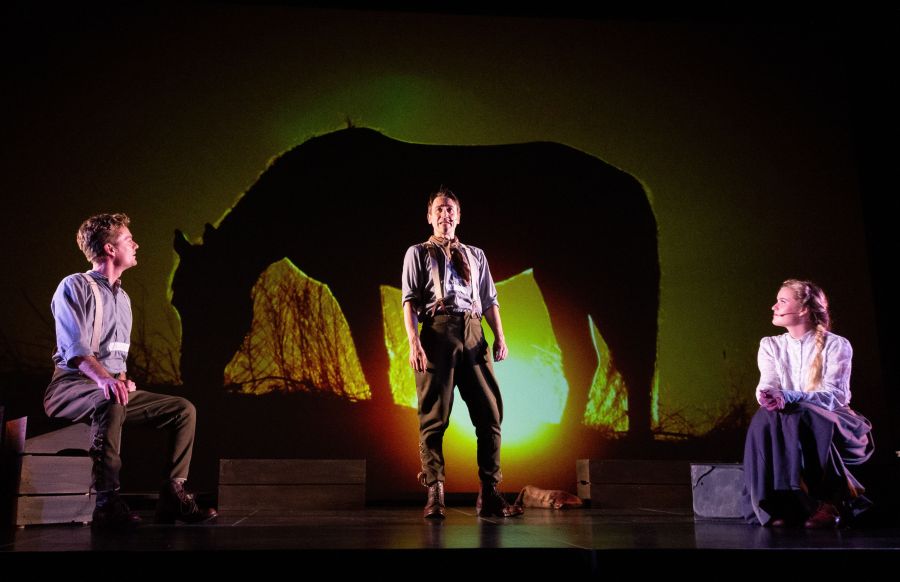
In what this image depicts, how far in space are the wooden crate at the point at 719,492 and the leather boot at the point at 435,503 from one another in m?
1.15

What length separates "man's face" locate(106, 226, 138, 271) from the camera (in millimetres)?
3266

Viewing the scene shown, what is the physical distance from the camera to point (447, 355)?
11.0 feet

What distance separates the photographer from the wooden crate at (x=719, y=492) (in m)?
3.40

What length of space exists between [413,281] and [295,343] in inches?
60.4

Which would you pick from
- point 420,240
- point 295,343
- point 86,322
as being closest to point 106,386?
point 86,322

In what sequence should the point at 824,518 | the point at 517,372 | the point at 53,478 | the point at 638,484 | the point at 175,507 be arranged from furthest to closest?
1. the point at 517,372
2. the point at 638,484
3. the point at 53,478
4. the point at 175,507
5. the point at 824,518

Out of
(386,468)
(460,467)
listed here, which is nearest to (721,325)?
(460,467)

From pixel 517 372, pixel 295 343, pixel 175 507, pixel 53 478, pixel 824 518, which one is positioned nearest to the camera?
pixel 824 518

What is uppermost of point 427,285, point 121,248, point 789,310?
point 121,248

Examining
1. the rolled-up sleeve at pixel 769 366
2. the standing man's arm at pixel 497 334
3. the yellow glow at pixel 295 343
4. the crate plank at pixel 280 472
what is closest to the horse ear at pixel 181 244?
the yellow glow at pixel 295 343

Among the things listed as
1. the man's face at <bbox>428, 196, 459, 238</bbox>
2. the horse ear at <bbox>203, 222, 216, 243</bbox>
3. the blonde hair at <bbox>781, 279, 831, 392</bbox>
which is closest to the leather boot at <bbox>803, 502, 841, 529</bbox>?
the blonde hair at <bbox>781, 279, 831, 392</bbox>

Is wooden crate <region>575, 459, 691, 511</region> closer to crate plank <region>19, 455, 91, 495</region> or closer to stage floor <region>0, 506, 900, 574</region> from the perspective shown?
stage floor <region>0, 506, 900, 574</region>

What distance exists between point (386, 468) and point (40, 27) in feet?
12.2

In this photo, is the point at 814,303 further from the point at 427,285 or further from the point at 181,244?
the point at 181,244
